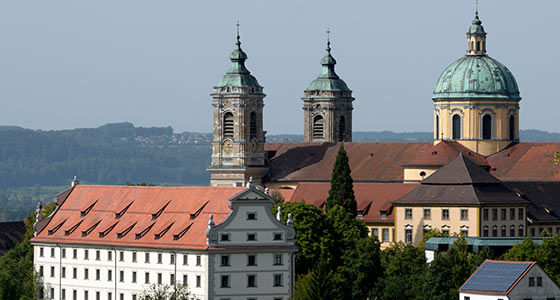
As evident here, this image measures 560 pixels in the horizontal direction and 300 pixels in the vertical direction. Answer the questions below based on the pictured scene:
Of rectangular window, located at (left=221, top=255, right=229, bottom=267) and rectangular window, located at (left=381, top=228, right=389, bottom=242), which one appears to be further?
rectangular window, located at (left=381, top=228, right=389, bottom=242)

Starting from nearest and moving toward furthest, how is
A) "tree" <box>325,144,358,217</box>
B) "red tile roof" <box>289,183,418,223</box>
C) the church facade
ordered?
the church facade < "tree" <box>325,144,358,217</box> < "red tile roof" <box>289,183,418,223</box>

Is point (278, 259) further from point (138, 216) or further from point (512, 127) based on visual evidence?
point (512, 127)

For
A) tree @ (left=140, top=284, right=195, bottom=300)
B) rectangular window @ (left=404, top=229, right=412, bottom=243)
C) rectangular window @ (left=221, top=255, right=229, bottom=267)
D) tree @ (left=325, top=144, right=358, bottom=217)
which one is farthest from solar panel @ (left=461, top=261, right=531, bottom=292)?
tree @ (left=325, top=144, right=358, bottom=217)

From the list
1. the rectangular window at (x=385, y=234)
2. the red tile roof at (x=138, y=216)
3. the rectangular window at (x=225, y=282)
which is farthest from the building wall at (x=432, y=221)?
the rectangular window at (x=225, y=282)

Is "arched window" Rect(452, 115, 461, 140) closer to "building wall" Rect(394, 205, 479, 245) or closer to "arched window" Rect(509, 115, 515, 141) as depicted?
"arched window" Rect(509, 115, 515, 141)

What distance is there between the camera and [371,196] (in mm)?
168875

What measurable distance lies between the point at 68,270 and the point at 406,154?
6062 centimetres

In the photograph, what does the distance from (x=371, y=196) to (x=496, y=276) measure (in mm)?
51000

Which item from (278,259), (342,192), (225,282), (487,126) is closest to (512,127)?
(487,126)

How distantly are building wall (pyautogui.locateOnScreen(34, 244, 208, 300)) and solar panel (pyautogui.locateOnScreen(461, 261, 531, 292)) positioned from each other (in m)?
19.1

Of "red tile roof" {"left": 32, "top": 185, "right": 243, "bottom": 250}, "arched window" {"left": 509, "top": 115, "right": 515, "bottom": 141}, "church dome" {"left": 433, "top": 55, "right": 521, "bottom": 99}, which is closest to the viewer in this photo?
"red tile roof" {"left": 32, "top": 185, "right": 243, "bottom": 250}

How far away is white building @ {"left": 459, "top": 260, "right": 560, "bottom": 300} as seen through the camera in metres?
116

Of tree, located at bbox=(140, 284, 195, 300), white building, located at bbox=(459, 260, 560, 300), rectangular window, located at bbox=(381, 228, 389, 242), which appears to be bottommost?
tree, located at bbox=(140, 284, 195, 300)

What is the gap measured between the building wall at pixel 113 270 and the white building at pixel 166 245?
2.7 inches
